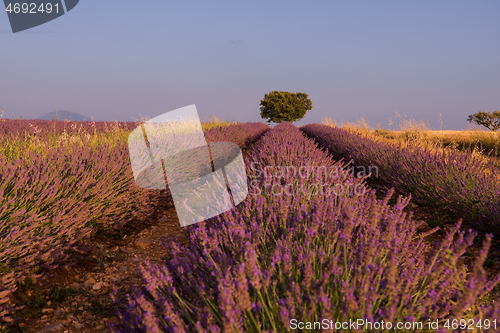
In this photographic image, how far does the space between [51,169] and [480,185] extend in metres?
4.64

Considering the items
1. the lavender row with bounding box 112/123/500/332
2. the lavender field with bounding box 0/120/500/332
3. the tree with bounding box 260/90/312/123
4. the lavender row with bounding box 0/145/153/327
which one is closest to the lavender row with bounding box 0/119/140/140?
the lavender row with bounding box 0/145/153/327

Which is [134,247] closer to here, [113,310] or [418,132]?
[113,310]

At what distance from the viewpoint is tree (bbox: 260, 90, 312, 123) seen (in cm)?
3591

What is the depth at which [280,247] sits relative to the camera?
145 cm

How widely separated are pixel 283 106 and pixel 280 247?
3567cm

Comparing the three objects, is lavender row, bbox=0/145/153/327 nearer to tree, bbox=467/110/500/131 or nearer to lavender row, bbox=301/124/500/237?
lavender row, bbox=301/124/500/237

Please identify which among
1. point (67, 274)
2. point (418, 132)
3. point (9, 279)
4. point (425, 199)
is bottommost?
point (418, 132)

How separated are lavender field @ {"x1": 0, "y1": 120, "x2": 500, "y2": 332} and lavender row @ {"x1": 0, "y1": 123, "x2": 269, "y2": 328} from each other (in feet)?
0.05

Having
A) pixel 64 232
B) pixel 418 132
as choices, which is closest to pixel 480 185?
pixel 64 232

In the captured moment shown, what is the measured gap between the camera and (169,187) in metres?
4.11

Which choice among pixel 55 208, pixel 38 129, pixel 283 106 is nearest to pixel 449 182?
pixel 55 208

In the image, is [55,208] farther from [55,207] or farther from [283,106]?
[283,106]

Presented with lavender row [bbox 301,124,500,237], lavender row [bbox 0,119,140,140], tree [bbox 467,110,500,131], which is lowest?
tree [bbox 467,110,500,131]

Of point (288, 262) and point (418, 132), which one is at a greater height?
point (288, 262)
